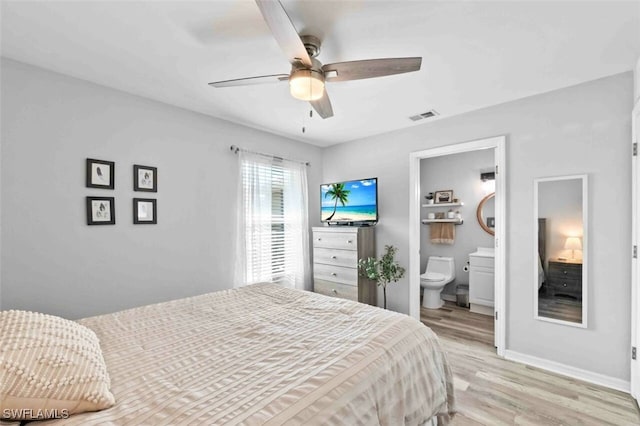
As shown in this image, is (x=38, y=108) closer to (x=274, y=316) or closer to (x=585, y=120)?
(x=274, y=316)

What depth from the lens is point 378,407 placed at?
1.17m

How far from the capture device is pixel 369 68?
1696 mm

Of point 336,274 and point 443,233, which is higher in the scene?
point 443,233

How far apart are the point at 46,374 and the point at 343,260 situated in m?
3.01

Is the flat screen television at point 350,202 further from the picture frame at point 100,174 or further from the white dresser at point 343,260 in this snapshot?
the picture frame at point 100,174

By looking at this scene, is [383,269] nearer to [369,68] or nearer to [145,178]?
[369,68]

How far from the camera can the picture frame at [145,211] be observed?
2625 millimetres

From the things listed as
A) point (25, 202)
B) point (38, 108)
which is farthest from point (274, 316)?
point (38, 108)

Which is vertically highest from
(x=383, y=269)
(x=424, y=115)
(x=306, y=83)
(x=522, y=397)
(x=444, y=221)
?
(x=424, y=115)

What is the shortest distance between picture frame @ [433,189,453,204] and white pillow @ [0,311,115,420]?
15.5 ft

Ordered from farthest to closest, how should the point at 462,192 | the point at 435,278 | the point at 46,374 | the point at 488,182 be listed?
the point at 462,192 → the point at 488,182 → the point at 435,278 → the point at 46,374

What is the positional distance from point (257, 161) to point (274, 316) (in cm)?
225

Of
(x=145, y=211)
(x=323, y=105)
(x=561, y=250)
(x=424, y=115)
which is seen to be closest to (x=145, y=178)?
(x=145, y=211)

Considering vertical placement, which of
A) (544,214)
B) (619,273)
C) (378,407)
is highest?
(544,214)
